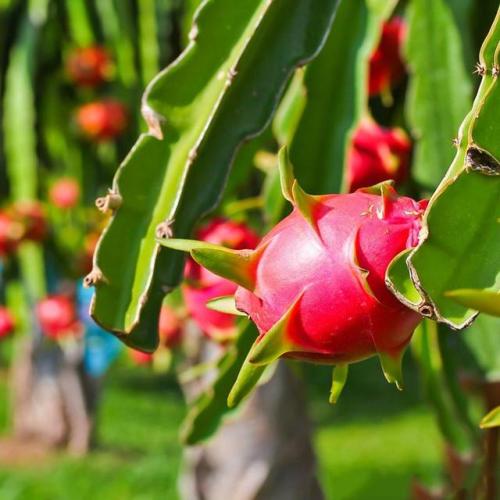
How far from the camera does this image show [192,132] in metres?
0.93

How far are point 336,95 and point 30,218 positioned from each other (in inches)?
66.3

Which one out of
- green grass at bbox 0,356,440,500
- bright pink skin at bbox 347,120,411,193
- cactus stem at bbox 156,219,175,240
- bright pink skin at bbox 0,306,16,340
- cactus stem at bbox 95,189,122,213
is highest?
cactus stem at bbox 95,189,122,213

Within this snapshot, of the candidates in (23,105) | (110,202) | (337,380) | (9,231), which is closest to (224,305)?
(337,380)

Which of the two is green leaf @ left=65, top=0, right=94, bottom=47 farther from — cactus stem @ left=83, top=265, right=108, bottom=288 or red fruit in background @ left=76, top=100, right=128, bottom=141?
cactus stem @ left=83, top=265, right=108, bottom=288

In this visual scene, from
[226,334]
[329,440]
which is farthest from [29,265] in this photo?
[329,440]

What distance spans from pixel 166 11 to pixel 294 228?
1.83 meters

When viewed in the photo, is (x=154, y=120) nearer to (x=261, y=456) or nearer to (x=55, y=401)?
(x=261, y=456)

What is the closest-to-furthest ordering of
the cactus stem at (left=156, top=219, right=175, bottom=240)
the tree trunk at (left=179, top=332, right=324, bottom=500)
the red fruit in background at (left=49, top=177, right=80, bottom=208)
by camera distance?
1. the cactus stem at (left=156, top=219, right=175, bottom=240)
2. the tree trunk at (left=179, top=332, right=324, bottom=500)
3. the red fruit in background at (left=49, top=177, right=80, bottom=208)

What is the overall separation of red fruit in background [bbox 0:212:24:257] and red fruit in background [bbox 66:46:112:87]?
0.46 metres

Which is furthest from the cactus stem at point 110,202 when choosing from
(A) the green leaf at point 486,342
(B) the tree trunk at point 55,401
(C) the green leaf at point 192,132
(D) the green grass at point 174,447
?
(B) the tree trunk at point 55,401

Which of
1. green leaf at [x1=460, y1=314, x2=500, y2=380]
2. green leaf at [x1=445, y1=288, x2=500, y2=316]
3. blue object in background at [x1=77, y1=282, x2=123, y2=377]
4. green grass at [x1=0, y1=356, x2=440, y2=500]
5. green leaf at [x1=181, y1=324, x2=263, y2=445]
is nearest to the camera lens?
green leaf at [x1=445, y1=288, x2=500, y2=316]

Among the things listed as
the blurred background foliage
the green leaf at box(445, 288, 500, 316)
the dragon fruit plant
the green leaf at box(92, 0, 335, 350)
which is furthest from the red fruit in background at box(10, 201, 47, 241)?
the green leaf at box(445, 288, 500, 316)

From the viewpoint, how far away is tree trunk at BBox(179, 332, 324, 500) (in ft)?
5.82

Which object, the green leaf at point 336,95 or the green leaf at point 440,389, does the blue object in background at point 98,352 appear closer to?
the green leaf at point 440,389
